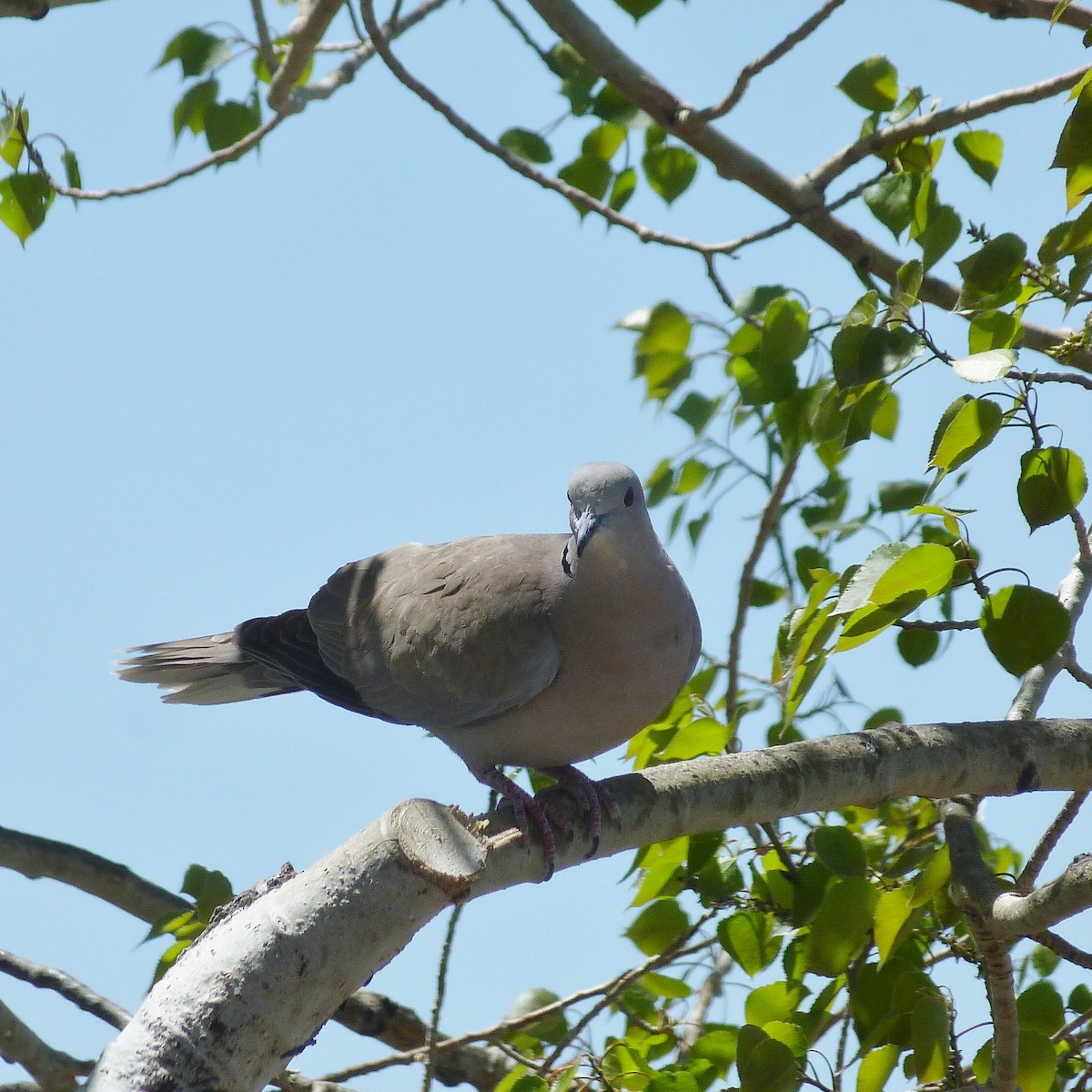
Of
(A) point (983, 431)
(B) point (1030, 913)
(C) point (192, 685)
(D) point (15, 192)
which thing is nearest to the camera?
(A) point (983, 431)

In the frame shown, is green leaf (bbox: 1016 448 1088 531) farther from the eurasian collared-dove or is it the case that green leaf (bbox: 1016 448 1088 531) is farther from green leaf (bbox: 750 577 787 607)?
green leaf (bbox: 750 577 787 607)

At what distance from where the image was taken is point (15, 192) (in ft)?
8.11

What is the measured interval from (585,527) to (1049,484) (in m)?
1.00

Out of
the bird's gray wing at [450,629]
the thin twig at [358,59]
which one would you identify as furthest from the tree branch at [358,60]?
the bird's gray wing at [450,629]

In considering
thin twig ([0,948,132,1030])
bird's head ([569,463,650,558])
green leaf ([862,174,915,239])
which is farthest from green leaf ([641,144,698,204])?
thin twig ([0,948,132,1030])

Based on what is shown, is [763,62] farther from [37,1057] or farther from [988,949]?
[37,1057]

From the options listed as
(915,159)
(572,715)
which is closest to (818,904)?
(572,715)

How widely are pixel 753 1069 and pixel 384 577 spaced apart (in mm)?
1768

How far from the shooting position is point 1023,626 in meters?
1.60

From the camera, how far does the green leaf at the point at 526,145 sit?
3.21 metres

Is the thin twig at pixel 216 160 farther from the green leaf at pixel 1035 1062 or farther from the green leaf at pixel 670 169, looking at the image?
the green leaf at pixel 1035 1062

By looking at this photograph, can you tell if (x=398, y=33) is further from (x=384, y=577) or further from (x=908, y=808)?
→ (x=908, y=808)

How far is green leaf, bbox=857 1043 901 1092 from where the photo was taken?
Result: 5.70ft

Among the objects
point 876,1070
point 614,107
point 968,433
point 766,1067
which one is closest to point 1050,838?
point 876,1070
